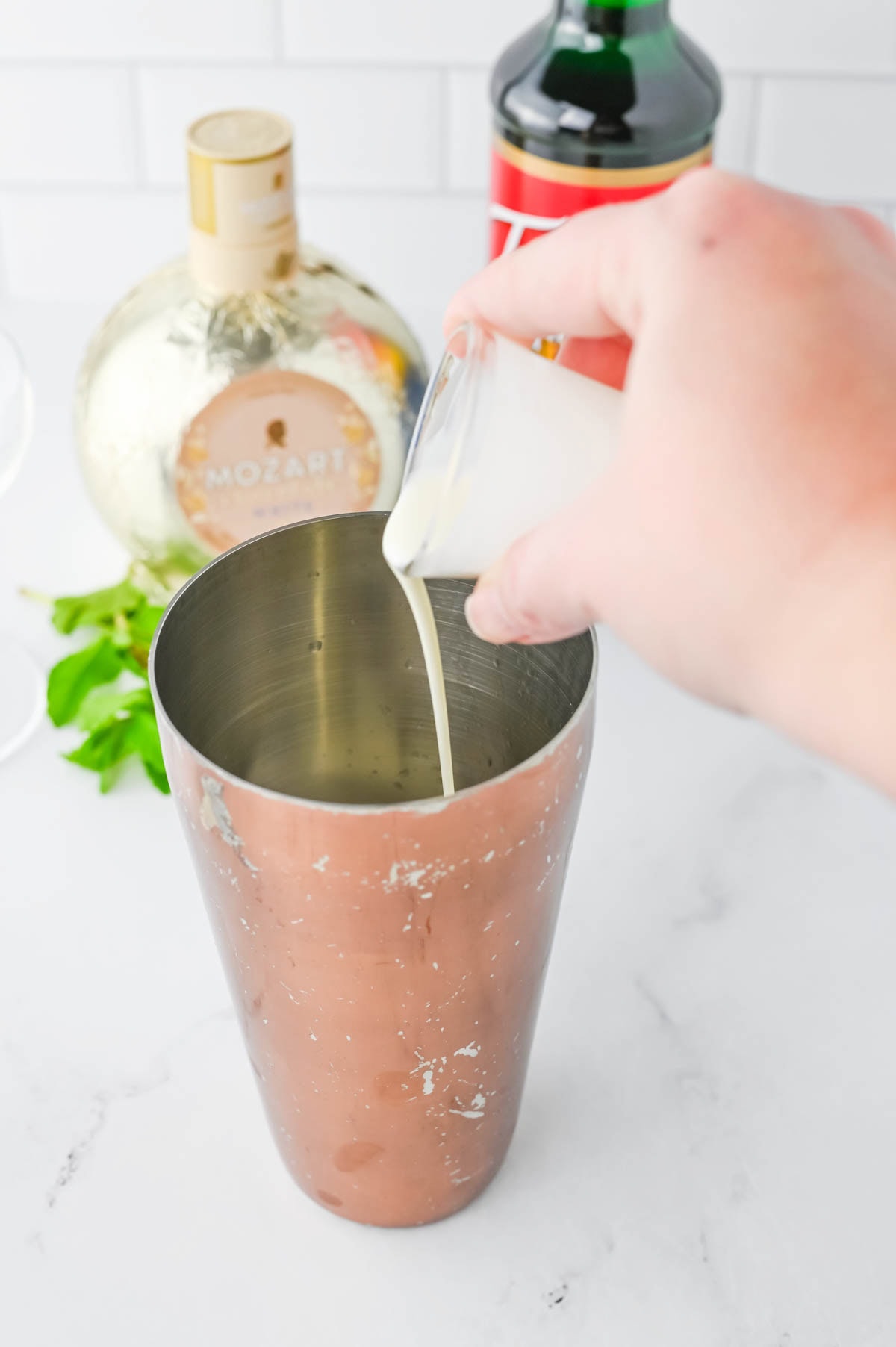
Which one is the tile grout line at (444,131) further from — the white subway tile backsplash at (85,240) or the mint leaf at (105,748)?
the mint leaf at (105,748)

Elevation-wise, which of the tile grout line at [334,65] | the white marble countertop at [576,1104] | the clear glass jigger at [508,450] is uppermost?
the clear glass jigger at [508,450]

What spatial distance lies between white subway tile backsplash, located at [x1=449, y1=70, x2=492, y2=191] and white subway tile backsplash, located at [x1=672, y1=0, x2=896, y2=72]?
125 mm

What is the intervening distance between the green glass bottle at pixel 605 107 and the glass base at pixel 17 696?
0.35m

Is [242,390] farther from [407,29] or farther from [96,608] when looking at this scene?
[407,29]

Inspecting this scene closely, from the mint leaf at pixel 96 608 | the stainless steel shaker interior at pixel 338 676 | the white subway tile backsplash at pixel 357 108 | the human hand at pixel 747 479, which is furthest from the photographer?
the white subway tile backsplash at pixel 357 108

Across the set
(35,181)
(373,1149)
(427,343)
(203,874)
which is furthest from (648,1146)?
(35,181)

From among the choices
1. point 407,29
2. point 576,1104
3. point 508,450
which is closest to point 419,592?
point 508,450

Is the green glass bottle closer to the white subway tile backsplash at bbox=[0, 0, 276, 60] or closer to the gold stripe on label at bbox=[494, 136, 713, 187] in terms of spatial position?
the gold stripe on label at bbox=[494, 136, 713, 187]

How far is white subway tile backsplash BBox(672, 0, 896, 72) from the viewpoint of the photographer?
867 millimetres

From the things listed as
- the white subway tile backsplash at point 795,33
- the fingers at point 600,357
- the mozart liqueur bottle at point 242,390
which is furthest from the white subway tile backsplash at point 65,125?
the fingers at point 600,357

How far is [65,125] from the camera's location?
95 cm

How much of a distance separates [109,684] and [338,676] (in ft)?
0.73

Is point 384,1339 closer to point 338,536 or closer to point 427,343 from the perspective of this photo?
point 338,536

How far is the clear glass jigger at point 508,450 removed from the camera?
434 millimetres
